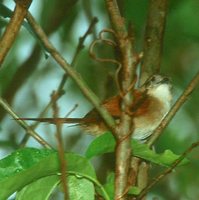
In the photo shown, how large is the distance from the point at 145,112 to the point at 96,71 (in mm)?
569

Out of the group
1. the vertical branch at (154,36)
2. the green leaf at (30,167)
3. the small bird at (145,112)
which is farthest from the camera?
the small bird at (145,112)

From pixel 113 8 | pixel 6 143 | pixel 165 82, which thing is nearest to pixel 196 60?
pixel 165 82

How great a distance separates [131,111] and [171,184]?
5.23 ft

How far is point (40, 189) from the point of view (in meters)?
1.50

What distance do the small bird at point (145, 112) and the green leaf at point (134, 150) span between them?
51 cm

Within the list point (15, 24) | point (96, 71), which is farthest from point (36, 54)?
point (15, 24)

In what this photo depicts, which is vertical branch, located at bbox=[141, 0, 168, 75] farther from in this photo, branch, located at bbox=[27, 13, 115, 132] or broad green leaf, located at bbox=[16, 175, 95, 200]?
broad green leaf, located at bbox=[16, 175, 95, 200]

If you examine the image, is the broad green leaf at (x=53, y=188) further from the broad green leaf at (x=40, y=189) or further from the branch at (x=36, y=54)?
the branch at (x=36, y=54)

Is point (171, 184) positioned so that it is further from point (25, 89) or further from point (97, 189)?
point (97, 189)

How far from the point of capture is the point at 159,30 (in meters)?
2.40

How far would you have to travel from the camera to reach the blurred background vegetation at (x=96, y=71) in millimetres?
2797

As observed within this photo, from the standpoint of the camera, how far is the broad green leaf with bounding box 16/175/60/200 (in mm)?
1487

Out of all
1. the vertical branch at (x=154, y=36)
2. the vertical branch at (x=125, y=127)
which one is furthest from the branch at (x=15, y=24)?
the vertical branch at (x=154, y=36)

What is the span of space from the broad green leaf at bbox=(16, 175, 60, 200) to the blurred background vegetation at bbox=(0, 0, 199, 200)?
1.20 meters
